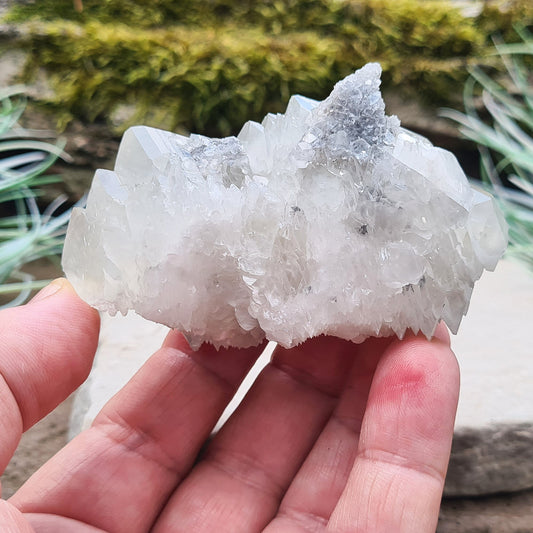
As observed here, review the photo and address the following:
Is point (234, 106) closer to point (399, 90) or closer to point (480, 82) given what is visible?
point (399, 90)

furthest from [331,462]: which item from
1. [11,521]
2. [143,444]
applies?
[11,521]

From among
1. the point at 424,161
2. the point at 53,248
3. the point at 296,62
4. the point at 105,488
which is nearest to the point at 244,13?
the point at 296,62

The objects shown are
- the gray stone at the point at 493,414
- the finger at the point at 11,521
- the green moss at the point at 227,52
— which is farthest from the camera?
the green moss at the point at 227,52

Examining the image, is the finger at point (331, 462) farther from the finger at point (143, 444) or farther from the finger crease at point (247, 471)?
the finger at point (143, 444)

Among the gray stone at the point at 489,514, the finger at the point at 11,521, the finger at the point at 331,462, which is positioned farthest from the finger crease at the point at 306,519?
the gray stone at the point at 489,514

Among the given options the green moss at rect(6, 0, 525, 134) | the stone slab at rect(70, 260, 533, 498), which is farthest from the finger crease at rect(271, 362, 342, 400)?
the green moss at rect(6, 0, 525, 134)

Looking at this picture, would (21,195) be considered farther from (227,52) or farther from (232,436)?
(232,436)

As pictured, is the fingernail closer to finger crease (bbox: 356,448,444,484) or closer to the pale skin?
the pale skin
